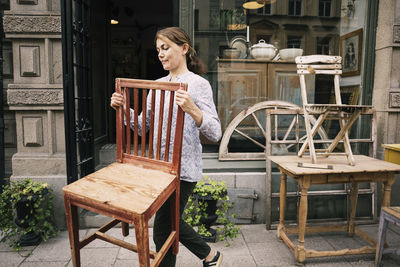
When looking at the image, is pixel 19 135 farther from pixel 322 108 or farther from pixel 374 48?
pixel 374 48

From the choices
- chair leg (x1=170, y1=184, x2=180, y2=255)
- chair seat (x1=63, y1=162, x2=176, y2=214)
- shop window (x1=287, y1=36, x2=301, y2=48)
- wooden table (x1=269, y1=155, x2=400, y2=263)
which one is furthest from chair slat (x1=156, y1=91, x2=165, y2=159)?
shop window (x1=287, y1=36, x2=301, y2=48)

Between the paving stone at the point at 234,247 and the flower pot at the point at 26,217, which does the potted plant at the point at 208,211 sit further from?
the flower pot at the point at 26,217

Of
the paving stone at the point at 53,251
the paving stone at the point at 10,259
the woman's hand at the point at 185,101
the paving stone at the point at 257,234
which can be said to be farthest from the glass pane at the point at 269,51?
the paving stone at the point at 10,259

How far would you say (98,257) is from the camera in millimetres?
2664

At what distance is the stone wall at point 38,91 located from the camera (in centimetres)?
295

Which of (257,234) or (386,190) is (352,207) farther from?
(257,234)

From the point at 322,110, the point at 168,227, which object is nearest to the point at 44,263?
the point at 168,227

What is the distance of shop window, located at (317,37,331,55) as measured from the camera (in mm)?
3703

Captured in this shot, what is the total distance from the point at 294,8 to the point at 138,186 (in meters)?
3.19

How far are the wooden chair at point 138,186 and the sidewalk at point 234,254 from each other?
2.85 feet

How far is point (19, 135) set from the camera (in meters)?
3.09

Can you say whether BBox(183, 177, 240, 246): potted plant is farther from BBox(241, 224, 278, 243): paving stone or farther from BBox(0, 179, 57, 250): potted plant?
BBox(0, 179, 57, 250): potted plant

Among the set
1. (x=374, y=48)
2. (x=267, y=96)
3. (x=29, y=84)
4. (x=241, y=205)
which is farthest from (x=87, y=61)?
(x=374, y=48)

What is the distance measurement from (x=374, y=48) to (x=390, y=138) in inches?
43.7
